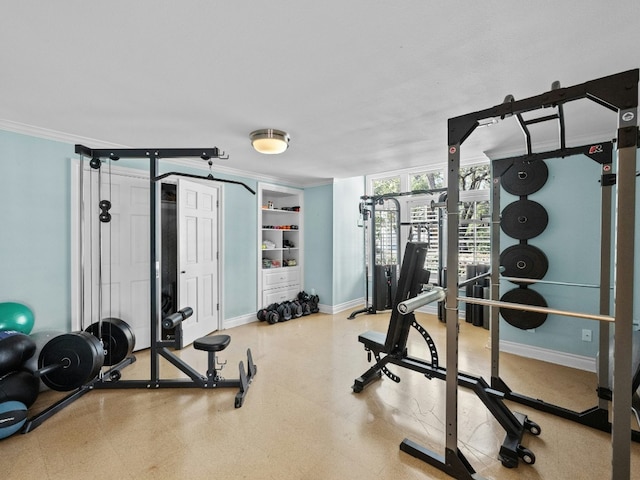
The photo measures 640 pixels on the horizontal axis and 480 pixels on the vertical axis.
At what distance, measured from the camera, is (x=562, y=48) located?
1.56 metres

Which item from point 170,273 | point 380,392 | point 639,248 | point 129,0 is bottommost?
point 380,392

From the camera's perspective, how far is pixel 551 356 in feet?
10.5

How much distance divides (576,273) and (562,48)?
2516mm

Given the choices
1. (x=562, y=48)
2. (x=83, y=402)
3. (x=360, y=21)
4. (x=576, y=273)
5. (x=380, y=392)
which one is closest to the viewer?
(x=360, y=21)

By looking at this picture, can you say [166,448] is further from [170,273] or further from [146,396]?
[170,273]

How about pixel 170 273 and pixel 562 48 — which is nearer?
pixel 562 48

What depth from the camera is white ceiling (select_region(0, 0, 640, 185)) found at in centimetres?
132

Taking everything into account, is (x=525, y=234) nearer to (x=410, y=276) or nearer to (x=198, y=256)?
(x=410, y=276)

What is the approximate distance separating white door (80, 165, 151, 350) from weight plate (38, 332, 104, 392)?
899 mm

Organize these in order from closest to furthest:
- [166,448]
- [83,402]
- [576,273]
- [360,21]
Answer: [360,21] < [166,448] < [83,402] < [576,273]

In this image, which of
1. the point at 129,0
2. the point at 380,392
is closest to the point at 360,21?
the point at 129,0

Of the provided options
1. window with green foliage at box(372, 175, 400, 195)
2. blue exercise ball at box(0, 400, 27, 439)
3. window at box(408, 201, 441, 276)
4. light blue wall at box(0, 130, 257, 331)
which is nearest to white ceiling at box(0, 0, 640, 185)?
light blue wall at box(0, 130, 257, 331)

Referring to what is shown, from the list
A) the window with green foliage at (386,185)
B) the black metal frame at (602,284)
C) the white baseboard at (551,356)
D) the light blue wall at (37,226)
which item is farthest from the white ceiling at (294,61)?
the window with green foliage at (386,185)

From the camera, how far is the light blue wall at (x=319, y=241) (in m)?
5.22
